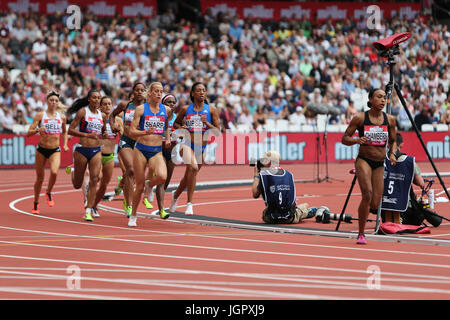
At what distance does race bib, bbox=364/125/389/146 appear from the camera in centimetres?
1162

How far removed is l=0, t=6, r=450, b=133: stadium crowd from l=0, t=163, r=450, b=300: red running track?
14613mm

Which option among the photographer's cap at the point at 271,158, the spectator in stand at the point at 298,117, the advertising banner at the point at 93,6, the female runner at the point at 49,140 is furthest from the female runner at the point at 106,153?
the advertising banner at the point at 93,6

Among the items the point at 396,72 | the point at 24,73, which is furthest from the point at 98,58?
the point at 396,72

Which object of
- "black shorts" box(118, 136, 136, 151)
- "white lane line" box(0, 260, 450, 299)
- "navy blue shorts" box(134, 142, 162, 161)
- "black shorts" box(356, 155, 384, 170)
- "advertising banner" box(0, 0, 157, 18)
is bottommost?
"white lane line" box(0, 260, 450, 299)

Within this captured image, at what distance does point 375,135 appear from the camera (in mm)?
11617

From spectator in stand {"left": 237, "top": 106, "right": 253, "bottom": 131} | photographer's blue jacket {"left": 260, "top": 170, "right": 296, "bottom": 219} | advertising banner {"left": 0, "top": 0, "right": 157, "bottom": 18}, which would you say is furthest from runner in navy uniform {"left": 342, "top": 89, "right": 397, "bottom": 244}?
advertising banner {"left": 0, "top": 0, "right": 157, "bottom": 18}

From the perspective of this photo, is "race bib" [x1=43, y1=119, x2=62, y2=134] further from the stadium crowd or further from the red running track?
the stadium crowd

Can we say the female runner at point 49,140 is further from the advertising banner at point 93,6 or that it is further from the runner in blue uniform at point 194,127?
the advertising banner at point 93,6

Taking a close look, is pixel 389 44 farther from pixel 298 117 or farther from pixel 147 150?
pixel 298 117

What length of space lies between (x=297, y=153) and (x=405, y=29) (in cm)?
1080

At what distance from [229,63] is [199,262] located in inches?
960

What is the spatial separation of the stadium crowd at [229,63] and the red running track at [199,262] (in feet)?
47.9

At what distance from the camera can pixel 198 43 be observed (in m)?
34.1

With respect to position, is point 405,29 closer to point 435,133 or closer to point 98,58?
point 435,133
